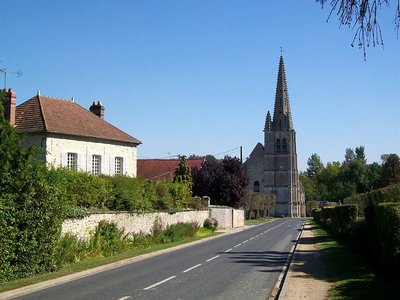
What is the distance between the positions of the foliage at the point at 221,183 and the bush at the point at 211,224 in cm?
1752

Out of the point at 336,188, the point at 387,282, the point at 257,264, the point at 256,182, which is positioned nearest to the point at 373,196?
the point at 257,264

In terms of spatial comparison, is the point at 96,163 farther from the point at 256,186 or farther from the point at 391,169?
the point at 256,186

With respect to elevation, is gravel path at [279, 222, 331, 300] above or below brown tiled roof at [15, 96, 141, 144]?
below

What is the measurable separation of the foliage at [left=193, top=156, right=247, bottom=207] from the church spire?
5354 centimetres

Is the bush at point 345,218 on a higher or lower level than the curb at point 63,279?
higher

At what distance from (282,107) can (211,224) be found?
256ft

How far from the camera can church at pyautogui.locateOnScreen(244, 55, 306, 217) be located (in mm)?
119688

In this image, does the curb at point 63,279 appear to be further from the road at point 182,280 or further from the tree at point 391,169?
the tree at point 391,169

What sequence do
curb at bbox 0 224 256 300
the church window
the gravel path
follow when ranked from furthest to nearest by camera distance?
the church window, curb at bbox 0 224 256 300, the gravel path

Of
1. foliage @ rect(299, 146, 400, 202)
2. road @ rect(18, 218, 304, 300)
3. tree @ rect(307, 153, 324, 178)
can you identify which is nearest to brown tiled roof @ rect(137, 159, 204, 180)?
road @ rect(18, 218, 304, 300)

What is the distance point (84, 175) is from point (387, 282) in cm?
1567

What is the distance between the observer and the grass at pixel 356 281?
12.0m

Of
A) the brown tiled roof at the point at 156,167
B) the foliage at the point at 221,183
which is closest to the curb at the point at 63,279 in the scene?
the foliage at the point at 221,183

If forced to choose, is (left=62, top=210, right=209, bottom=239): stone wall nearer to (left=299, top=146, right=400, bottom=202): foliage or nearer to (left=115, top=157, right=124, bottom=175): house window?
(left=115, top=157, right=124, bottom=175): house window
